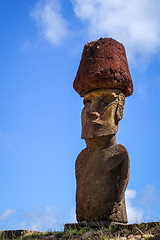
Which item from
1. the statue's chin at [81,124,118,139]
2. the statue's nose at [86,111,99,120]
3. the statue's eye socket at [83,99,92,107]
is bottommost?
the statue's chin at [81,124,118,139]

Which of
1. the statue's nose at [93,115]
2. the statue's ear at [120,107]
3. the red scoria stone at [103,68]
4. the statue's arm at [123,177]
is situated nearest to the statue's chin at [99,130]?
the statue's nose at [93,115]

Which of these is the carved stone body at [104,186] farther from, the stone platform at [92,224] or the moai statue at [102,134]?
the stone platform at [92,224]

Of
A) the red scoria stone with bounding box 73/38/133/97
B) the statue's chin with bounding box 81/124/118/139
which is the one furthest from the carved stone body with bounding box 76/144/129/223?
the red scoria stone with bounding box 73/38/133/97

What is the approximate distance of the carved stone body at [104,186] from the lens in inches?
346

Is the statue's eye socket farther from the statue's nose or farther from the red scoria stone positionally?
the statue's nose

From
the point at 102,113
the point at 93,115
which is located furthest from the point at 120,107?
the point at 93,115

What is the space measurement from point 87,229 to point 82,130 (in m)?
2.56

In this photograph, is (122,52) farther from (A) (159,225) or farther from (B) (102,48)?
(A) (159,225)

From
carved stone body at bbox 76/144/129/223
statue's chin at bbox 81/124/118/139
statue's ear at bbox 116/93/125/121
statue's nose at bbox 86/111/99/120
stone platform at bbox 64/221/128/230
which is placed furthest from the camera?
statue's ear at bbox 116/93/125/121

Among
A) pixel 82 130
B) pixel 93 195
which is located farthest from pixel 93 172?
pixel 82 130

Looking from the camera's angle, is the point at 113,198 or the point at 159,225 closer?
the point at 159,225

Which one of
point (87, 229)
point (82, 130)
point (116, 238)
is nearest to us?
point (116, 238)

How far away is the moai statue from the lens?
8867 millimetres

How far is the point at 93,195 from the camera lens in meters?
8.95
